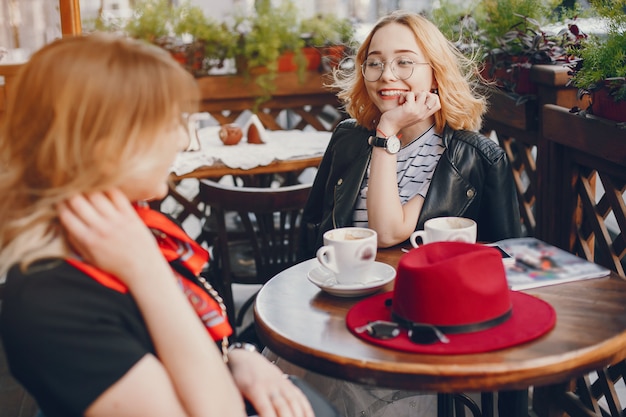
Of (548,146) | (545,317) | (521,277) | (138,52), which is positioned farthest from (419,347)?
(548,146)

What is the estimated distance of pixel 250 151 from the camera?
3584mm

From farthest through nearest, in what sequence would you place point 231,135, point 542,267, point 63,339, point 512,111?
point 231,135 → point 512,111 → point 542,267 → point 63,339

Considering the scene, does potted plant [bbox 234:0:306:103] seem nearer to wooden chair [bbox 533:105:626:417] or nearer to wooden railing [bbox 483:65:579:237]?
wooden railing [bbox 483:65:579:237]

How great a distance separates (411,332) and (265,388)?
0.88 ft

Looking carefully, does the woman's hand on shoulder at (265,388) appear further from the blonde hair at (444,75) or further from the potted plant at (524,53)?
the potted plant at (524,53)

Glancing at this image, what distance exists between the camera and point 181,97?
109 centimetres

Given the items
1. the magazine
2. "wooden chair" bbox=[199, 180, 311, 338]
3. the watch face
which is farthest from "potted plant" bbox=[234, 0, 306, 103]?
the magazine

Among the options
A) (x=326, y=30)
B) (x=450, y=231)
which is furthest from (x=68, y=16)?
(x=326, y=30)

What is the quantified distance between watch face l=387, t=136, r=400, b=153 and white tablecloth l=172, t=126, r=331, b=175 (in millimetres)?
1476

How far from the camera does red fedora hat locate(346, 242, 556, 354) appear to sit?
4.22 feet

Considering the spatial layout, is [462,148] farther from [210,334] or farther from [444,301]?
[210,334]

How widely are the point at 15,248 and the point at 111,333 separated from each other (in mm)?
176

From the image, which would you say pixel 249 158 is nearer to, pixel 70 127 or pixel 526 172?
pixel 526 172

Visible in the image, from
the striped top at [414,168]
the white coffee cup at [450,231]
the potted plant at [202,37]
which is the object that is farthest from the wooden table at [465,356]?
the potted plant at [202,37]
